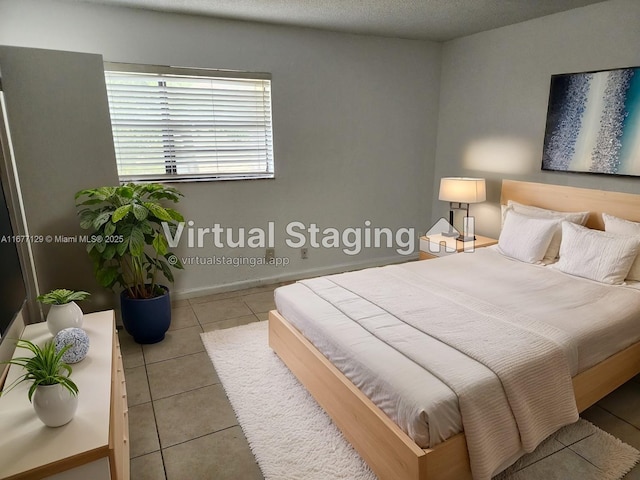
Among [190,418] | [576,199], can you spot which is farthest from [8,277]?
[576,199]

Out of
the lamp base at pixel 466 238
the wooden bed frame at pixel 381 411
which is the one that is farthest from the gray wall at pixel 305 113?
the wooden bed frame at pixel 381 411

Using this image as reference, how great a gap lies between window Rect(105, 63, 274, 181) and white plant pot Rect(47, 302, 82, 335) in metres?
1.75

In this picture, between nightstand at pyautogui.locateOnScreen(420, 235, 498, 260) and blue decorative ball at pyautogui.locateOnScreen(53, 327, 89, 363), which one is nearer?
blue decorative ball at pyautogui.locateOnScreen(53, 327, 89, 363)

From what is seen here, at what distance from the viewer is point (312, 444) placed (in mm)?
1975

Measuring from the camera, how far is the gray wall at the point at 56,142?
2.57 metres

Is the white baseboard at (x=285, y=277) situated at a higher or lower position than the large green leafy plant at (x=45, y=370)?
lower

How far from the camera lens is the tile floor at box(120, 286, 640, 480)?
1.84 meters

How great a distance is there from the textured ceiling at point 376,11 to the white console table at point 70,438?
2733 mm

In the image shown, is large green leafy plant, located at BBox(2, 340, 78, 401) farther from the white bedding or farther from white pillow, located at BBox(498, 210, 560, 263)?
white pillow, located at BBox(498, 210, 560, 263)

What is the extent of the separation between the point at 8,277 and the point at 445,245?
3.28 m

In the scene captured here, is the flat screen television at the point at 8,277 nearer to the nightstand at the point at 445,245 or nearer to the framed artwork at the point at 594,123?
the nightstand at the point at 445,245

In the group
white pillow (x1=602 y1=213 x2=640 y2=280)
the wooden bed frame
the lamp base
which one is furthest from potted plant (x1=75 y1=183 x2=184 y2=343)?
white pillow (x1=602 y1=213 x2=640 y2=280)

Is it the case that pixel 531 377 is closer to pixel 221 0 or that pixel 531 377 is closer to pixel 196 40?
pixel 221 0

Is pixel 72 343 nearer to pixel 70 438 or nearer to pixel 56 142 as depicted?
pixel 70 438
